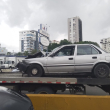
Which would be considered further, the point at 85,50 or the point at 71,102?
the point at 85,50

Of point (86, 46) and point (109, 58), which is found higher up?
point (86, 46)

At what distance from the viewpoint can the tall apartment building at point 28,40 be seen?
387ft

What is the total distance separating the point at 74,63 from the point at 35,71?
1476mm

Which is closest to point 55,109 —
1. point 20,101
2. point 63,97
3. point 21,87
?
point 63,97

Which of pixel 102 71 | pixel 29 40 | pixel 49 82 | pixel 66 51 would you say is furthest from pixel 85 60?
pixel 29 40

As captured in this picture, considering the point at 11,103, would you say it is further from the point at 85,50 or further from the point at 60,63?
the point at 85,50

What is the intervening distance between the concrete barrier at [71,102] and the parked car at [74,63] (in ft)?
4.57

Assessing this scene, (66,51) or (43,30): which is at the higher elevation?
(43,30)

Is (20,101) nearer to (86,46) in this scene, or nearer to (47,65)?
(47,65)

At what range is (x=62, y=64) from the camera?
15.8 feet

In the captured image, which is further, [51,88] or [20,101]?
[51,88]

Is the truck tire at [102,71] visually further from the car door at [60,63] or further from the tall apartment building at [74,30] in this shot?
the tall apartment building at [74,30]

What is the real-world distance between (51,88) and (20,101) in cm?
275

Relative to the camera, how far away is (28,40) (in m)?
118
